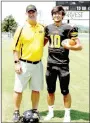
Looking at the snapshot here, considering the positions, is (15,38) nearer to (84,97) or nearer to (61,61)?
(61,61)

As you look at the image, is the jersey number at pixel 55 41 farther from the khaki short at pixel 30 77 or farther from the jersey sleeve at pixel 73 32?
the khaki short at pixel 30 77

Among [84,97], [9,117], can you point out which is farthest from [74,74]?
[9,117]

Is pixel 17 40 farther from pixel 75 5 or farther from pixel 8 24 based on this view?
pixel 8 24

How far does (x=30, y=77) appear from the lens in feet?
24.1

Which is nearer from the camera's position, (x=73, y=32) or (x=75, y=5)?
(x=73, y=32)

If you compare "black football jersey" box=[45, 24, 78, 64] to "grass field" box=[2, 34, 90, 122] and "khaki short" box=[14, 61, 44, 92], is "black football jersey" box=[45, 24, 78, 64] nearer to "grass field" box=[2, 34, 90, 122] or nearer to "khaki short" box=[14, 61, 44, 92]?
"khaki short" box=[14, 61, 44, 92]

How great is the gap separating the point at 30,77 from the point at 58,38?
942 millimetres

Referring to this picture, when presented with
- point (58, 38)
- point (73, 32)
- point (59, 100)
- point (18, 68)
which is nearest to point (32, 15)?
point (58, 38)

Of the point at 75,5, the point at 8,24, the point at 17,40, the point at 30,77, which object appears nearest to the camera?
the point at 17,40

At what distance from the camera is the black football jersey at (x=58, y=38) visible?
7168 millimetres

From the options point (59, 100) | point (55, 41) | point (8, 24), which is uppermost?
point (8, 24)

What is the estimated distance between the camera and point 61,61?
7.23 metres

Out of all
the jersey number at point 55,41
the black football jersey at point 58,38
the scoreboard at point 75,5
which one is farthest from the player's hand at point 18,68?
the scoreboard at point 75,5

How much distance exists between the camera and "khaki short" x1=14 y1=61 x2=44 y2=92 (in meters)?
7.24
